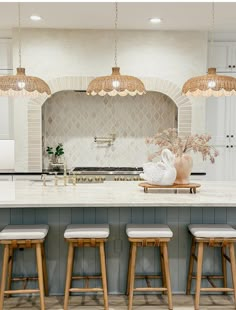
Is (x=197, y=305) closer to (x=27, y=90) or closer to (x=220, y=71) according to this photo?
(x=27, y=90)

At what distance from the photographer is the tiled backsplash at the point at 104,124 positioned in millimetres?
6512

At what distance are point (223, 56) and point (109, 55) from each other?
1.65 m

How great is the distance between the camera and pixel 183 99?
239 inches

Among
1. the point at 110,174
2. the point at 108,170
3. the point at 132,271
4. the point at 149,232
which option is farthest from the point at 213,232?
the point at 108,170

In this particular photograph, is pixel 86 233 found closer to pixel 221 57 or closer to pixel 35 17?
pixel 35 17

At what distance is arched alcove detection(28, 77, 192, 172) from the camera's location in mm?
6008

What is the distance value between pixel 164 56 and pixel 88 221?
124 inches

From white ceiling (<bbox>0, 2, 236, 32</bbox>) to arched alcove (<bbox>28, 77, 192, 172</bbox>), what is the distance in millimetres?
710

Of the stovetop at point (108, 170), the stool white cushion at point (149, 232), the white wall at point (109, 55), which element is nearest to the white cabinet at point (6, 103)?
the white wall at point (109, 55)

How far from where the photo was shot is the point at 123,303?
363cm

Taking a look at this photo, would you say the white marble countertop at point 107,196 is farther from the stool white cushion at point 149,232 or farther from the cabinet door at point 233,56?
the cabinet door at point 233,56

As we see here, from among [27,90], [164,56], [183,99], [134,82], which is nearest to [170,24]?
[164,56]

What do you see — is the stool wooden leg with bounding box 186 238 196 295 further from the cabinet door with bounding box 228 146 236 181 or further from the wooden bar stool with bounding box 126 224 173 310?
the cabinet door with bounding box 228 146 236 181

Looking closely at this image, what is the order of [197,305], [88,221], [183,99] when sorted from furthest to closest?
[183,99] → [88,221] → [197,305]
